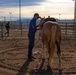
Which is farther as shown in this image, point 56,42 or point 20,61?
point 20,61

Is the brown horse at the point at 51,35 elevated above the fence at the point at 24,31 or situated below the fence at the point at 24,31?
above

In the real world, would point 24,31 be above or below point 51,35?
below

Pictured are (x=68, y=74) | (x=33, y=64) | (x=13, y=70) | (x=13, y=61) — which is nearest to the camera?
(x=68, y=74)

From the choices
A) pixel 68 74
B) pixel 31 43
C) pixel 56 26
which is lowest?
pixel 68 74

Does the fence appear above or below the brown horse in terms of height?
below

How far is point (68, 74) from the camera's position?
7.64 m

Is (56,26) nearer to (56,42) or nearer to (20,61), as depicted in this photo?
(56,42)

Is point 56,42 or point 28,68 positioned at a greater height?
point 56,42

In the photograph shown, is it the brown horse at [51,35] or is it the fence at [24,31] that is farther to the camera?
the fence at [24,31]

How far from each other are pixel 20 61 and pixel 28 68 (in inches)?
53.9

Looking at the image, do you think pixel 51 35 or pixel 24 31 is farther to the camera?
pixel 24 31

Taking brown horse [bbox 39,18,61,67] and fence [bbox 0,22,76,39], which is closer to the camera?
brown horse [bbox 39,18,61,67]

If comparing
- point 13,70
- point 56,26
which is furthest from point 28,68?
point 56,26

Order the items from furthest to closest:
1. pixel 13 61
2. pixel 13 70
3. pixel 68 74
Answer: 1. pixel 13 61
2. pixel 13 70
3. pixel 68 74
